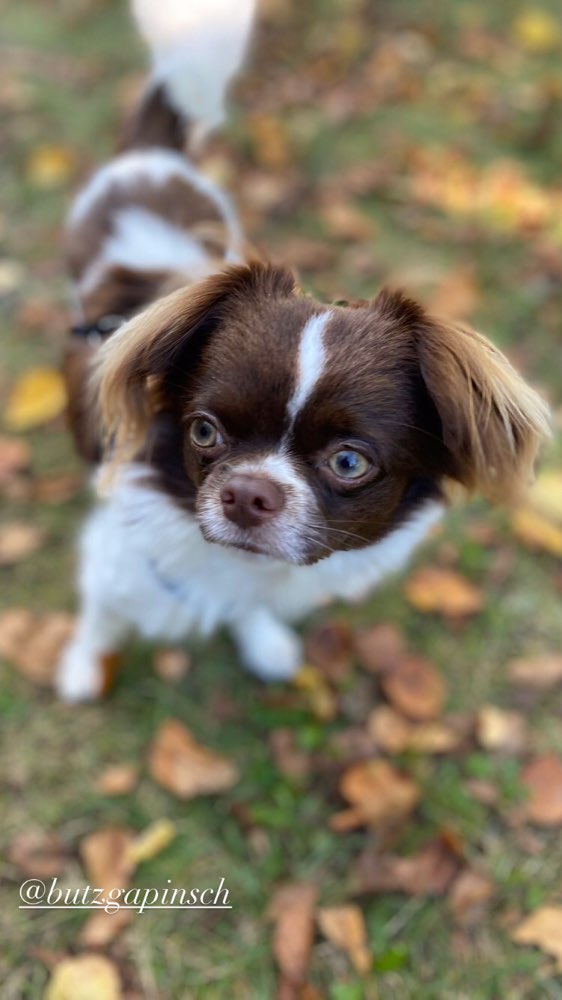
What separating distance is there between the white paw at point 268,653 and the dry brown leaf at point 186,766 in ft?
0.98

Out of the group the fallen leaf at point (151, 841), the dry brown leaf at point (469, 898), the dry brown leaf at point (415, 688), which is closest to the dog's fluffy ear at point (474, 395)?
the dry brown leaf at point (415, 688)

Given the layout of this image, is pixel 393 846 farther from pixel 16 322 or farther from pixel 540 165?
pixel 540 165

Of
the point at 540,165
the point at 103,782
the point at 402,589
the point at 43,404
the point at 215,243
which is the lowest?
the point at 103,782

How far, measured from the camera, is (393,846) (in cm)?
228

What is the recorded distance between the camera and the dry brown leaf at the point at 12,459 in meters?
3.01

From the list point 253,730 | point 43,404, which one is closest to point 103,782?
point 253,730

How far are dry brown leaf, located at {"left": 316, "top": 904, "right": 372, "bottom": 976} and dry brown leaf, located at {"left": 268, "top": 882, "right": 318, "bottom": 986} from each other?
0.04 m

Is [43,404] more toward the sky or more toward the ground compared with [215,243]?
more toward the ground

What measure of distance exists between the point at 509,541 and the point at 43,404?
1.81 metres

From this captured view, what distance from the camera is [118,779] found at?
236 centimetres

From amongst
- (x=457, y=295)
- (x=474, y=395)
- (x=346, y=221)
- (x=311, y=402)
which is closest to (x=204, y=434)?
(x=311, y=402)

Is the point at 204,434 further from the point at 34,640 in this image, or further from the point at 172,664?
the point at 34,640

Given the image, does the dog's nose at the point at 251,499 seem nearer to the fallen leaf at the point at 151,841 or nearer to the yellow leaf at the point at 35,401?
the fallen leaf at the point at 151,841

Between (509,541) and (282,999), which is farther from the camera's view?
(509,541)
